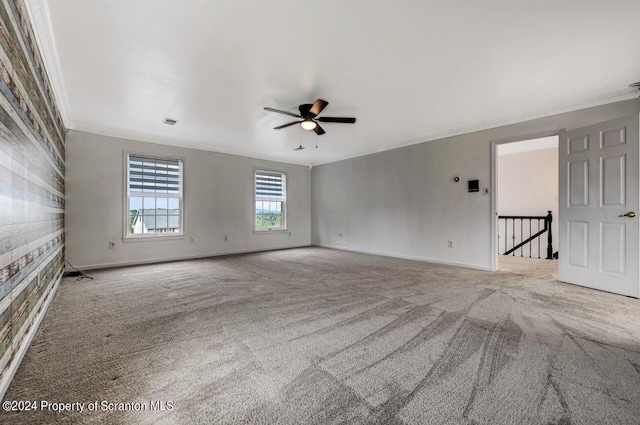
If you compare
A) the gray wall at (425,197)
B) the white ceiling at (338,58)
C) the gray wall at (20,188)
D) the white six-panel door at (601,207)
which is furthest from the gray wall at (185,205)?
the white six-panel door at (601,207)

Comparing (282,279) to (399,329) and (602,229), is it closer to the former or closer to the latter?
(399,329)

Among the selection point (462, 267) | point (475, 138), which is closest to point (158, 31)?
point (475, 138)

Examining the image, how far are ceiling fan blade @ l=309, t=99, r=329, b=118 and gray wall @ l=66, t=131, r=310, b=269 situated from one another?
338 cm

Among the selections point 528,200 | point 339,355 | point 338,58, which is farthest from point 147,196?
point 528,200

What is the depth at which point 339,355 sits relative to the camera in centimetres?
182

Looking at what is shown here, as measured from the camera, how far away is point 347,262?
5.18 metres

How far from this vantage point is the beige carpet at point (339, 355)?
132 centimetres

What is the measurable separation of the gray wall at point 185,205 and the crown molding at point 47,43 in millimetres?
1434

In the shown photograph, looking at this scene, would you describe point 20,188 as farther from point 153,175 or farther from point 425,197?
point 425,197

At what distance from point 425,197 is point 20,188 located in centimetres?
537

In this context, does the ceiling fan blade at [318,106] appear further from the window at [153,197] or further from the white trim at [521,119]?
the window at [153,197]

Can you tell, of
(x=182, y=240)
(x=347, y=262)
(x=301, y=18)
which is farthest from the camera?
(x=182, y=240)

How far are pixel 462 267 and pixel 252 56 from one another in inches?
177

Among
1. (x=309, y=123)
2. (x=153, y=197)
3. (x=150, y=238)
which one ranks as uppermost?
(x=309, y=123)
